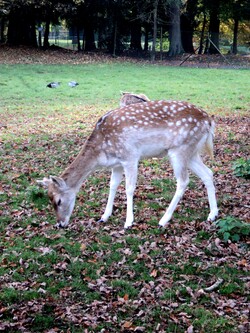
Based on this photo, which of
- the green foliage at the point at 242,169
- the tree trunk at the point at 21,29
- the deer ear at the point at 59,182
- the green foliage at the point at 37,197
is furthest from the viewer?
the tree trunk at the point at 21,29

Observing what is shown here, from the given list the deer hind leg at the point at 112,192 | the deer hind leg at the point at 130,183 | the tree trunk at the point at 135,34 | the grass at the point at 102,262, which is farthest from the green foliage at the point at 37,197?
the tree trunk at the point at 135,34

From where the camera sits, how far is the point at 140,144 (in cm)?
661

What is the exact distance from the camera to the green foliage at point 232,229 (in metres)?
6.07

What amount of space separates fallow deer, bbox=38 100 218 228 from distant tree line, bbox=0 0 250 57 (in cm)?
3077

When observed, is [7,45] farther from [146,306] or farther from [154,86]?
[146,306]

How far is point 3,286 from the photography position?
5168 millimetres

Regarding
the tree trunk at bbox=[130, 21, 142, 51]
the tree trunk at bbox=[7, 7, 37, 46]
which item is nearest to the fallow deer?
the tree trunk at bbox=[7, 7, 37, 46]

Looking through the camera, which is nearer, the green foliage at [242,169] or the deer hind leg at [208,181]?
the deer hind leg at [208,181]

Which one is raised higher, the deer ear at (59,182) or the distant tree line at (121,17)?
the distant tree line at (121,17)

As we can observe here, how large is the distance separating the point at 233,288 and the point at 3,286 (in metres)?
2.37

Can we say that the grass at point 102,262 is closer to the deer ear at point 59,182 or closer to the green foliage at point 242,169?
the deer ear at point 59,182

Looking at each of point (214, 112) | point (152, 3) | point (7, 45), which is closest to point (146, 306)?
point (214, 112)

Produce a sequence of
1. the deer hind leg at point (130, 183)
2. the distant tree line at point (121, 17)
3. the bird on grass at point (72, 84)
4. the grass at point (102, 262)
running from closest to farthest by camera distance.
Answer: the grass at point (102, 262)
the deer hind leg at point (130, 183)
the bird on grass at point (72, 84)
the distant tree line at point (121, 17)

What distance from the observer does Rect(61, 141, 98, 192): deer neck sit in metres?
6.41
